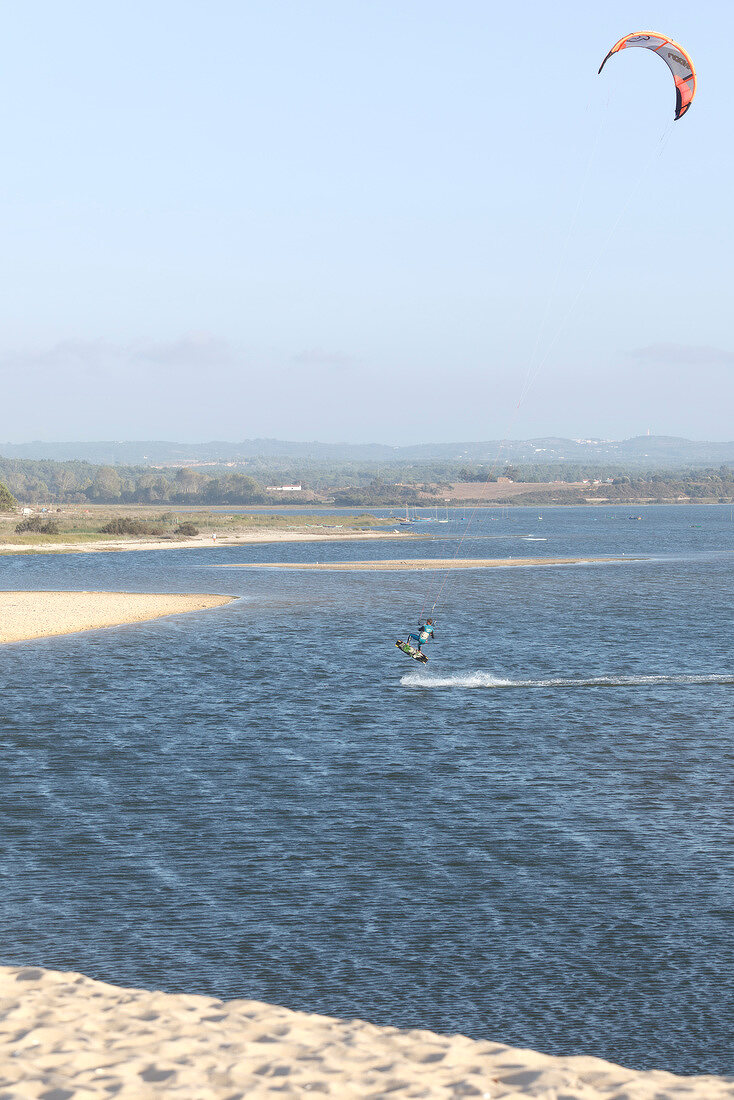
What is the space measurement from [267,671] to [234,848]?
20.1 m

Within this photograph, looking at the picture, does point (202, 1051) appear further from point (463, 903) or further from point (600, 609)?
point (600, 609)

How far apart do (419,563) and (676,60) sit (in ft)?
261

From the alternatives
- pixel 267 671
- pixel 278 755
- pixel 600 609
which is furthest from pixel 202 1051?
pixel 600 609

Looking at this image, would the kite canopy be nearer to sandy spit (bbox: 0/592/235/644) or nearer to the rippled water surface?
the rippled water surface

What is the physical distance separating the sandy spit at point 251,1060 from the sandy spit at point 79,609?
3581 centimetres

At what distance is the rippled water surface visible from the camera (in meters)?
13.1

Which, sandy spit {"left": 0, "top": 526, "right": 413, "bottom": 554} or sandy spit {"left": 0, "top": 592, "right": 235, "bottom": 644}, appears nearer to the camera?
sandy spit {"left": 0, "top": 592, "right": 235, "bottom": 644}

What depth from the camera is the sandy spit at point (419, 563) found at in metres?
99.8

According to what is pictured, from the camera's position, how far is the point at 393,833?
760 inches

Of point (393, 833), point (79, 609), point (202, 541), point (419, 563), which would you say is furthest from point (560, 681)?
point (202, 541)

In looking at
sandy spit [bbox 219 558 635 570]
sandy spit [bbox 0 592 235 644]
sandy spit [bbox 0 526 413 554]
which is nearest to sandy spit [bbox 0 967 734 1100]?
sandy spit [bbox 0 592 235 644]

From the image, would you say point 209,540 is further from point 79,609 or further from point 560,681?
point 560,681

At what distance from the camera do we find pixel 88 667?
3838 centimetres

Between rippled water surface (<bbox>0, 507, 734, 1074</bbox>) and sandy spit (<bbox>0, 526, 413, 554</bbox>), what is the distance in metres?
75.0
